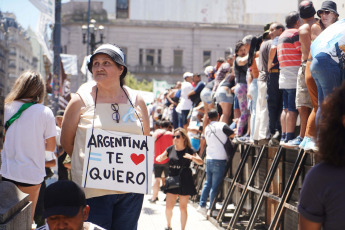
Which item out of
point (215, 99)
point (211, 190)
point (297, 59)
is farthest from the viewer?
point (215, 99)

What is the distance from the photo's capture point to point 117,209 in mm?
5230

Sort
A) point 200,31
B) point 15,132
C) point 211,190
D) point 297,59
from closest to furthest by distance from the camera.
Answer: point 15,132 → point 297,59 → point 211,190 → point 200,31

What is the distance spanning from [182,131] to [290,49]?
3690 mm

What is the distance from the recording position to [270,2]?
13383 mm

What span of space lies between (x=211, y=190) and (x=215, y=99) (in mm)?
2203

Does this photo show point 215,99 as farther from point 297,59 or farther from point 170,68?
point 170,68

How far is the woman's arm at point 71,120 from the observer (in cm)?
520

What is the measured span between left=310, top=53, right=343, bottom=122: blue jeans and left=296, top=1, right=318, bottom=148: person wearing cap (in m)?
0.76

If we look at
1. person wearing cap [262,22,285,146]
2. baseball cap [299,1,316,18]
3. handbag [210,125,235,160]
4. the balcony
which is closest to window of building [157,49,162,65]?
the balcony

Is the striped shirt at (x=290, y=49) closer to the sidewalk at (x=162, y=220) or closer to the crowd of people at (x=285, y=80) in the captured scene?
the crowd of people at (x=285, y=80)

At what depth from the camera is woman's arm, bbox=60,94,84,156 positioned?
5203 millimetres

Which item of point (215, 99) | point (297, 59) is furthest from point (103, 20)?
point (297, 59)

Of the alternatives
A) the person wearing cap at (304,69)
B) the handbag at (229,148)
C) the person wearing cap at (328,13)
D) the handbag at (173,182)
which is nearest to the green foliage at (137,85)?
the handbag at (229,148)

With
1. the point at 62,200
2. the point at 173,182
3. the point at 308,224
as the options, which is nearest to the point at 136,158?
the point at 62,200
